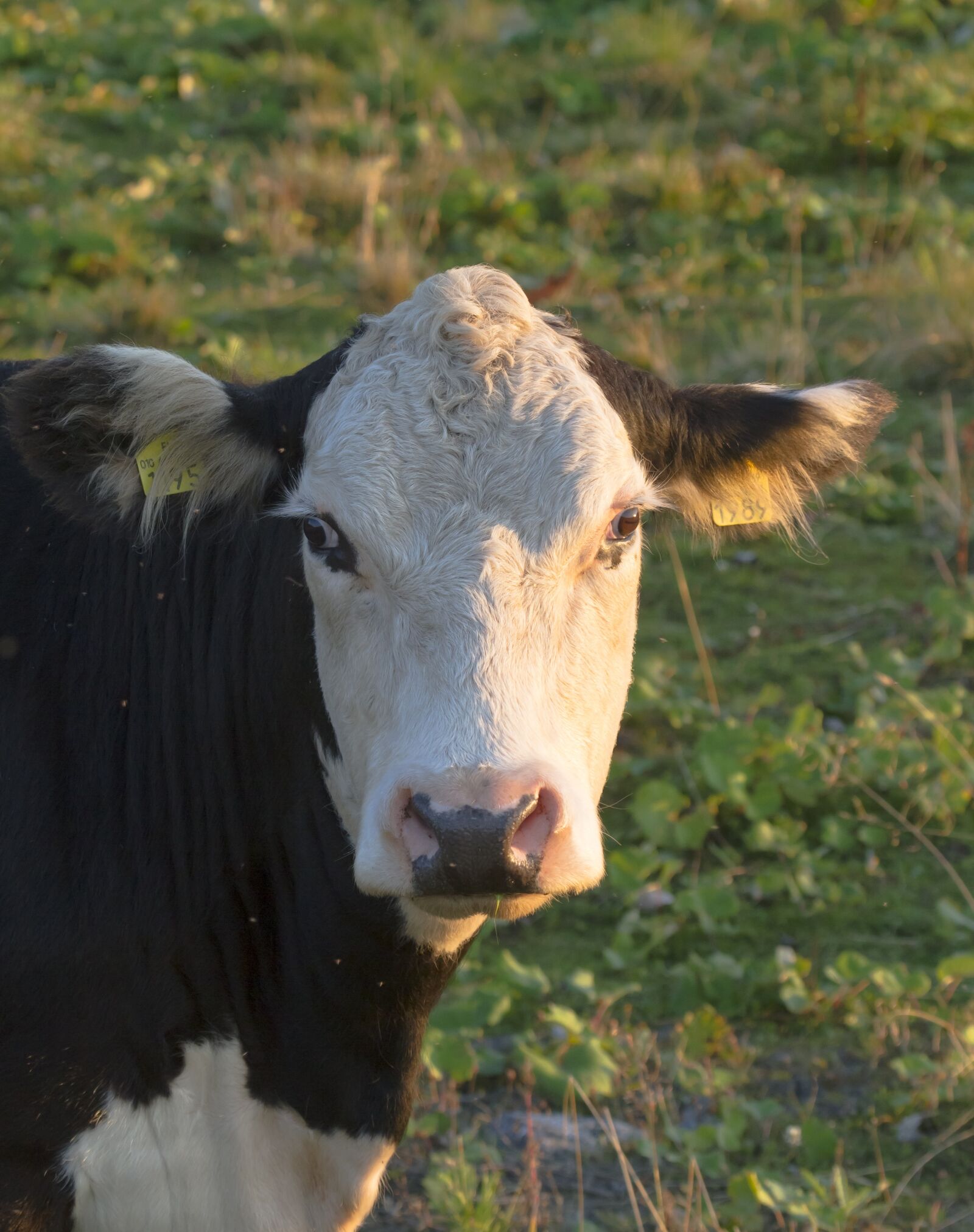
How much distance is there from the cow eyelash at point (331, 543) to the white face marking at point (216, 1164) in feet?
3.29

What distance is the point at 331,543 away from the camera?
271cm

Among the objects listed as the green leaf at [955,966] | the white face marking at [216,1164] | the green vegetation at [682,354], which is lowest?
the green vegetation at [682,354]

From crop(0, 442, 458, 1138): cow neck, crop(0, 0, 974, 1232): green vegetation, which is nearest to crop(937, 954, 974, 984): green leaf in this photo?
crop(0, 0, 974, 1232): green vegetation

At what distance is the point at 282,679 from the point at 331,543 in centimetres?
44

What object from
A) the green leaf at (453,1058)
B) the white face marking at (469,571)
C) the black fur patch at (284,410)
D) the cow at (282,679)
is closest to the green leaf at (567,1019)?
the green leaf at (453,1058)

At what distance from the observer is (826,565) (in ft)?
21.1

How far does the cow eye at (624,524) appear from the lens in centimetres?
275

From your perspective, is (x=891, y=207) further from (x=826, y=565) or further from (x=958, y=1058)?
(x=958, y=1058)

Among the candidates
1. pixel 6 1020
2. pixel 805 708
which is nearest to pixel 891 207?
pixel 805 708

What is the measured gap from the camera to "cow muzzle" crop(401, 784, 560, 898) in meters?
2.16

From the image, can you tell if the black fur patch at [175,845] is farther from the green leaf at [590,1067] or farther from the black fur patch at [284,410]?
the green leaf at [590,1067]

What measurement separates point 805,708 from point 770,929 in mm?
858

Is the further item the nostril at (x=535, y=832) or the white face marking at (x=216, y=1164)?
the white face marking at (x=216, y=1164)

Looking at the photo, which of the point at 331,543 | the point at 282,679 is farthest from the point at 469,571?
the point at 282,679
